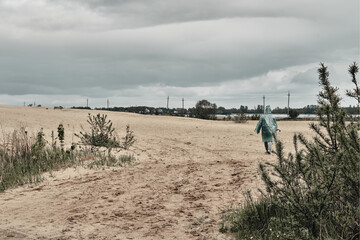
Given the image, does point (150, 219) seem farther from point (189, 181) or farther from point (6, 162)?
point (6, 162)

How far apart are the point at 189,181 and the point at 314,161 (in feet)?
15.5

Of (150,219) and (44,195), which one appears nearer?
(150,219)

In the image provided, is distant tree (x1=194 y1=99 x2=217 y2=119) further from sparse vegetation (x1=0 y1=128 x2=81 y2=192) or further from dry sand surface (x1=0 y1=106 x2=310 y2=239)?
sparse vegetation (x1=0 y1=128 x2=81 y2=192)

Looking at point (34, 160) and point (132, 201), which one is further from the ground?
point (34, 160)

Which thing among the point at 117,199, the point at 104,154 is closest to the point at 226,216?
the point at 117,199

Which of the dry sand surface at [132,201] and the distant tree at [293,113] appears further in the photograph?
the distant tree at [293,113]

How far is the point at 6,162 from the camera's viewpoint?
10078 mm

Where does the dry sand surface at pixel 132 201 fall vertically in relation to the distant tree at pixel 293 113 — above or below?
below

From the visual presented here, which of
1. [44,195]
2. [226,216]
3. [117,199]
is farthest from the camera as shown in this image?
[44,195]

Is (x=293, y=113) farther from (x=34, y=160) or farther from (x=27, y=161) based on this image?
(x=27, y=161)

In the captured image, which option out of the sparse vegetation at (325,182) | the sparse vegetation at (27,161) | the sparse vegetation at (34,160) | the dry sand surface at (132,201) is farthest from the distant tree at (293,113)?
the sparse vegetation at (325,182)

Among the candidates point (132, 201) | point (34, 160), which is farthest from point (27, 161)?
point (132, 201)

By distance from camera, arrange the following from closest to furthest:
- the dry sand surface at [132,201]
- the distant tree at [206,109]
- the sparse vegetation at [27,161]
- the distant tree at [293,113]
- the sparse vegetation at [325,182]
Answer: the sparse vegetation at [325,182] < the dry sand surface at [132,201] < the sparse vegetation at [27,161] < the distant tree at [206,109] < the distant tree at [293,113]

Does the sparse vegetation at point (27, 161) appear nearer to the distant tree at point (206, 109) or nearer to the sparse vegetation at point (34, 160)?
the sparse vegetation at point (34, 160)
